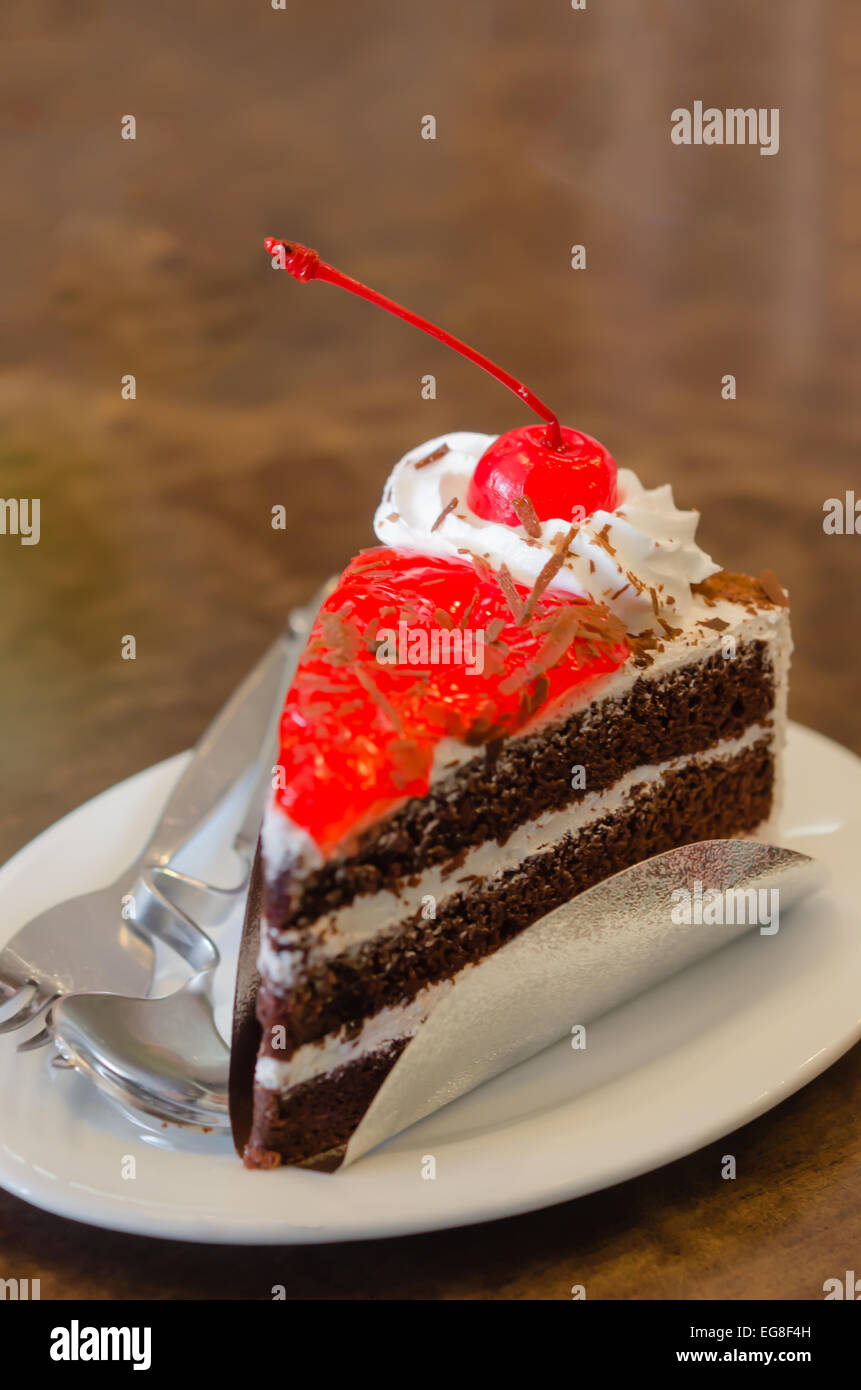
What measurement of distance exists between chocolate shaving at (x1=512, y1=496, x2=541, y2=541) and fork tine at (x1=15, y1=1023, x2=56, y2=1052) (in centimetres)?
83

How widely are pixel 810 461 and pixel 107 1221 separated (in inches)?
96.5

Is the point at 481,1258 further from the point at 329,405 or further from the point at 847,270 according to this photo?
the point at 847,270

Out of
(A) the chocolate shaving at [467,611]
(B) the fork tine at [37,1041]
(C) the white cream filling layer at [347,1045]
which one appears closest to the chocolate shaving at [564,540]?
(A) the chocolate shaving at [467,611]

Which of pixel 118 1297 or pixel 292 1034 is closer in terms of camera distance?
pixel 118 1297

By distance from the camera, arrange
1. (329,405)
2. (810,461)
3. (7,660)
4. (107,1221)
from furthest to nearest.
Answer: (329,405)
(810,461)
(7,660)
(107,1221)

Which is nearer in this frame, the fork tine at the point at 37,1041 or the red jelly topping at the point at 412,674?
the red jelly topping at the point at 412,674

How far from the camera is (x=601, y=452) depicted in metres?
1.75

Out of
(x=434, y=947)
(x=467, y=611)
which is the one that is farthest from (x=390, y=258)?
(x=434, y=947)

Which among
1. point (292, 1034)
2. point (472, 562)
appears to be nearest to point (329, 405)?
point (472, 562)

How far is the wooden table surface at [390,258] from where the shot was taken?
3.07 meters

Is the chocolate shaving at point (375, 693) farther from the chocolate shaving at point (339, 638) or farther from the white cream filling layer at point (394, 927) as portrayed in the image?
the white cream filling layer at point (394, 927)

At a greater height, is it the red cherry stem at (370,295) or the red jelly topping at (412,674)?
the red cherry stem at (370,295)

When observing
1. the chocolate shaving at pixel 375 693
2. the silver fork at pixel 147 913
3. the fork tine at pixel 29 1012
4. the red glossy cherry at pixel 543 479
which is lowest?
the fork tine at pixel 29 1012

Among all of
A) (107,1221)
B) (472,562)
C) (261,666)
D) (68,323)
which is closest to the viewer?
(107,1221)
